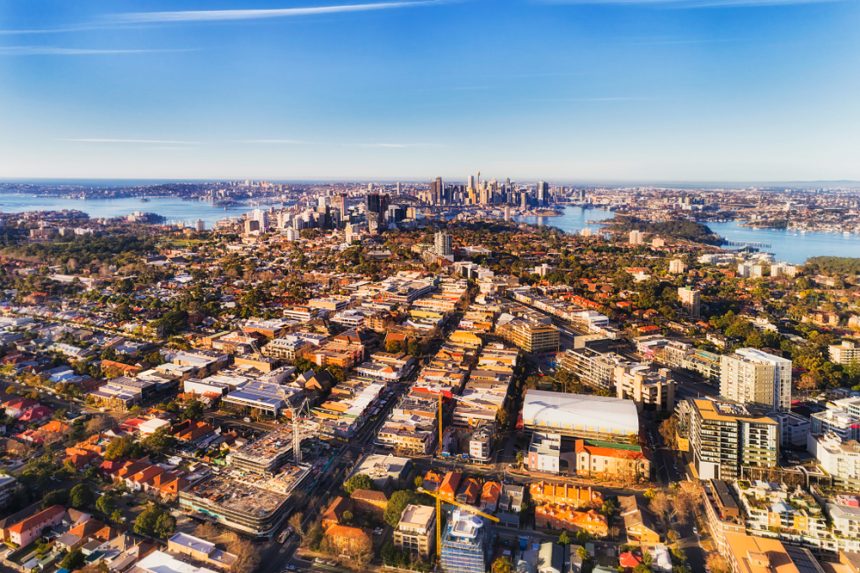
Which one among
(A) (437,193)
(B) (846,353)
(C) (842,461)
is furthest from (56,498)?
(A) (437,193)

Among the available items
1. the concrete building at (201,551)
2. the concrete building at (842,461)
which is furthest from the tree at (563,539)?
the concrete building at (842,461)

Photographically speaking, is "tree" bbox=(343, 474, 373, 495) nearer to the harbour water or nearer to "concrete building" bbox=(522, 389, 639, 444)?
"concrete building" bbox=(522, 389, 639, 444)

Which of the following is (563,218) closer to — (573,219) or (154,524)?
(573,219)

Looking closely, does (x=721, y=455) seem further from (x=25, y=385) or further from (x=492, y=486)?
(x=25, y=385)

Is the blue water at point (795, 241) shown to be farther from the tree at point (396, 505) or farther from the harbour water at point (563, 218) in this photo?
the tree at point (396, 505)

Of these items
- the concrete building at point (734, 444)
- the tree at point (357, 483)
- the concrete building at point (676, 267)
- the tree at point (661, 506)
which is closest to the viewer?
the tree at point (661, 506)

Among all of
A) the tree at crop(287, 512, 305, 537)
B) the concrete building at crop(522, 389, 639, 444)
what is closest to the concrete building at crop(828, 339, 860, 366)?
the concrete building at crop(522, 389, 639, 444)
